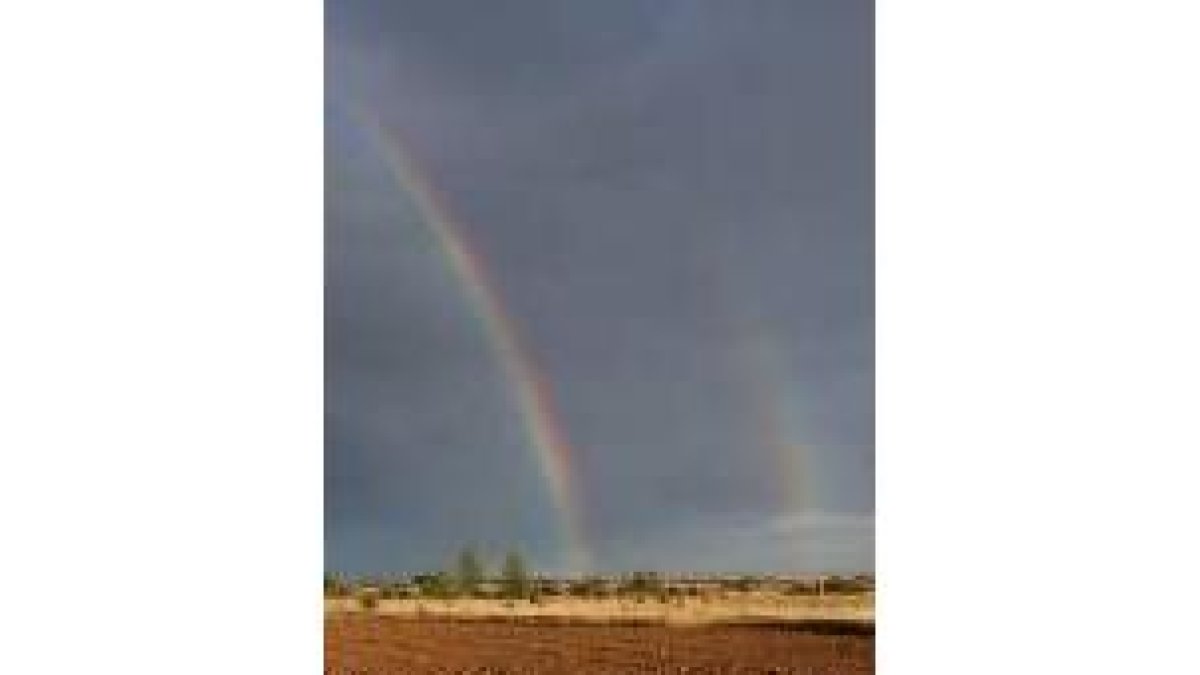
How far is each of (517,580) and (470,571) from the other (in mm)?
139

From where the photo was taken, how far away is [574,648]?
4.78 meters

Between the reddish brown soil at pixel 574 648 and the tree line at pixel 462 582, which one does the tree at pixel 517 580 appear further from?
the reddish brown soil at pixel 574 648

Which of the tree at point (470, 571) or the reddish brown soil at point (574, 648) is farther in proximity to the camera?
the tree at point (470, 571)

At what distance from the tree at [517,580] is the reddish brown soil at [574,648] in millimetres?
112

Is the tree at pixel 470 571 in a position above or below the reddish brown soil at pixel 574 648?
above

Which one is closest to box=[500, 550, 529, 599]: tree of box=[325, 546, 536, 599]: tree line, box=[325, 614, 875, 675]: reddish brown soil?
box=[325, 546, 536, 599]: tree line

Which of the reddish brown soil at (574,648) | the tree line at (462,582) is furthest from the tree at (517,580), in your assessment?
the reddish brown soil at (574,648)

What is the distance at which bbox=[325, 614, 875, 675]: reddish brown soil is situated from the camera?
4613 millimetres

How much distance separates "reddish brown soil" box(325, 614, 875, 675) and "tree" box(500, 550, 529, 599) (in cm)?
11

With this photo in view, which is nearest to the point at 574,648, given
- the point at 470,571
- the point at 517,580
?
the point at 517,580

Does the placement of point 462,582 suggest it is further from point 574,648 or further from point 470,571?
point 574,648

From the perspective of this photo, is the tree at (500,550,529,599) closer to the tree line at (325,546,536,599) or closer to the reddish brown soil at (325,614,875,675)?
the tree line at (325,546,536,599)

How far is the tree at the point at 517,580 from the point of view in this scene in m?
4.76
